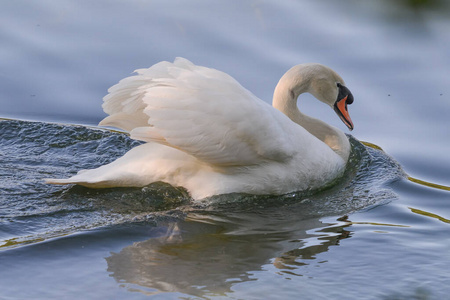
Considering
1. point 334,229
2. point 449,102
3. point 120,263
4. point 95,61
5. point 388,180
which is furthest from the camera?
point 95,61

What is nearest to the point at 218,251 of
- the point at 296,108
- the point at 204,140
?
the point at 204,140

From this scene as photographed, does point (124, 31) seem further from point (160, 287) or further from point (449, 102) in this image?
point (160, 287)

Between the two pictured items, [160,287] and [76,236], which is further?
[76,236]

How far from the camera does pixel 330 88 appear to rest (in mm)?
6531

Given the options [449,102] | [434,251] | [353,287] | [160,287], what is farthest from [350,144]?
[160,287]

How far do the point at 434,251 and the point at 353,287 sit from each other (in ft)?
3.25

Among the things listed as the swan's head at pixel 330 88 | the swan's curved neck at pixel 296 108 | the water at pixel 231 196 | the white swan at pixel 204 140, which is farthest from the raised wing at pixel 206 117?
the swan's head at pixel 330 88

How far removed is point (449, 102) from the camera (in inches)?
302

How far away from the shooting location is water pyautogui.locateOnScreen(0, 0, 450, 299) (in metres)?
3.75

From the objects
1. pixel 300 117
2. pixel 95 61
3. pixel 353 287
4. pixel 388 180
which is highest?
pixel 95 61

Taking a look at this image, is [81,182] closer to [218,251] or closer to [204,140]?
[204,140]

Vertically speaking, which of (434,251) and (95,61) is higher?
(95,61)

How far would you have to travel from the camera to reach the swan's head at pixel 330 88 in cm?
643

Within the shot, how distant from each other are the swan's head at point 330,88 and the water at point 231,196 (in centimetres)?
47
